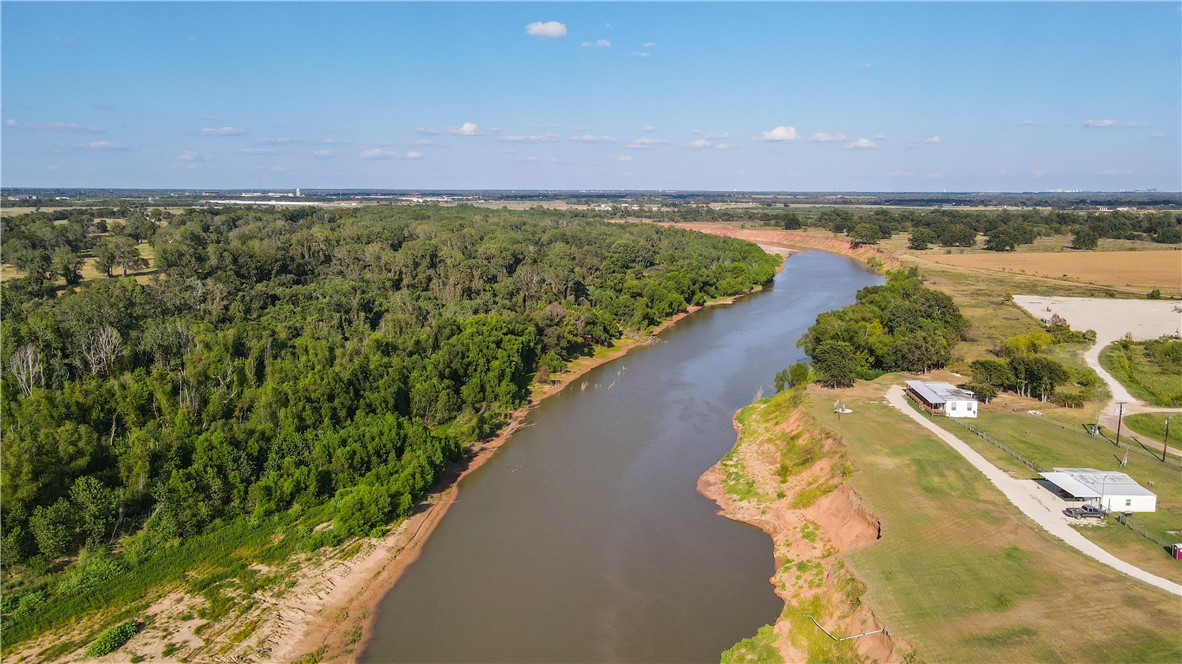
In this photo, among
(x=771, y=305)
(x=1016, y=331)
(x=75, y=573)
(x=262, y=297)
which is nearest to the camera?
(x=75, y=573)

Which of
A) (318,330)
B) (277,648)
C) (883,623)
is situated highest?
(318,330)

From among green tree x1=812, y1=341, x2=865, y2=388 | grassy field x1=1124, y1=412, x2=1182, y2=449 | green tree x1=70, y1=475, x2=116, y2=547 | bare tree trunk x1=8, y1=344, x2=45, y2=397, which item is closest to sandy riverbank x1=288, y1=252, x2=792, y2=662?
green tree x1=70, y1=475, x2=116, y2=547

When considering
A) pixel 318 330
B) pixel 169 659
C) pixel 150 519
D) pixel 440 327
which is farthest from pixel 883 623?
pixel 318 330

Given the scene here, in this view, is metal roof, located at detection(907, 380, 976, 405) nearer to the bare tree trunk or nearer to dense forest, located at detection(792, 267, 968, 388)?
dense forest, located at detection(792, 267, 968, 388)

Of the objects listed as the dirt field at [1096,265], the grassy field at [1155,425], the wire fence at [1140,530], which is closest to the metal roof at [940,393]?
the grassy field at [1155,425]

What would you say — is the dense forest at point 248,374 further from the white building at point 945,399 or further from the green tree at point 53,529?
the white building at point 945,399

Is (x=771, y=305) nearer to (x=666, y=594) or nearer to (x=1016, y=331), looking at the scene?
(x=1016, y=331)

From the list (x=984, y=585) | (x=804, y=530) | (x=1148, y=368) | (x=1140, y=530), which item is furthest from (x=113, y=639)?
(x=1148, y=368)

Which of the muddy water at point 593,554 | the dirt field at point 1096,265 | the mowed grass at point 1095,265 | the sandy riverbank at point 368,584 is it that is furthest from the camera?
the dirt field at point 1096,265
